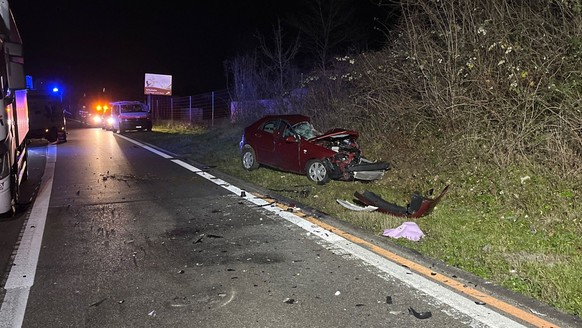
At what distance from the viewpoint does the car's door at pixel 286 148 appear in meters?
10.1

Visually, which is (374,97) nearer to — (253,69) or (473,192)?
(473,192)

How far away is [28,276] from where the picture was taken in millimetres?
4688

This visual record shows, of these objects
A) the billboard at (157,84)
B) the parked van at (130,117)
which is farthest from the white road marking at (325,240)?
the billboard at (157,84)

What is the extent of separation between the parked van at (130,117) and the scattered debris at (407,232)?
80.2 ft

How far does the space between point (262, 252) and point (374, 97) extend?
7507mm

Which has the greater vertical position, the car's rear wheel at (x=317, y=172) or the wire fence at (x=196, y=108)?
the wire fence at (x=196, y=108)

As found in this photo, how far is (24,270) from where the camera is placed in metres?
4.86

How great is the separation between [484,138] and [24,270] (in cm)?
722

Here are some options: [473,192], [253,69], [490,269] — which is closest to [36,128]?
[253,69]

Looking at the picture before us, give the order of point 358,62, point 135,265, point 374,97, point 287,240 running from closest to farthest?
point 135,265 → point 287,240 → point 374,97 → point 358,62

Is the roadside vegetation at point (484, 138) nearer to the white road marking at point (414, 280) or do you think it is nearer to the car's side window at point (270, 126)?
the white road marking at point (414, 280)

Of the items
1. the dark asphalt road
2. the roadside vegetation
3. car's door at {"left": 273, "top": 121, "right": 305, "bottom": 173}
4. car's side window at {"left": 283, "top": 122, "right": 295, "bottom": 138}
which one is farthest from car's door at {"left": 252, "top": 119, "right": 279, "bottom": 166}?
the dark asphalt road

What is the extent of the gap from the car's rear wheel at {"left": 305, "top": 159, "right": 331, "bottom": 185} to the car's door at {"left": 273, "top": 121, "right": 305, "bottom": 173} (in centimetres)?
26

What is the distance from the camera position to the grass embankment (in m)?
4.47
